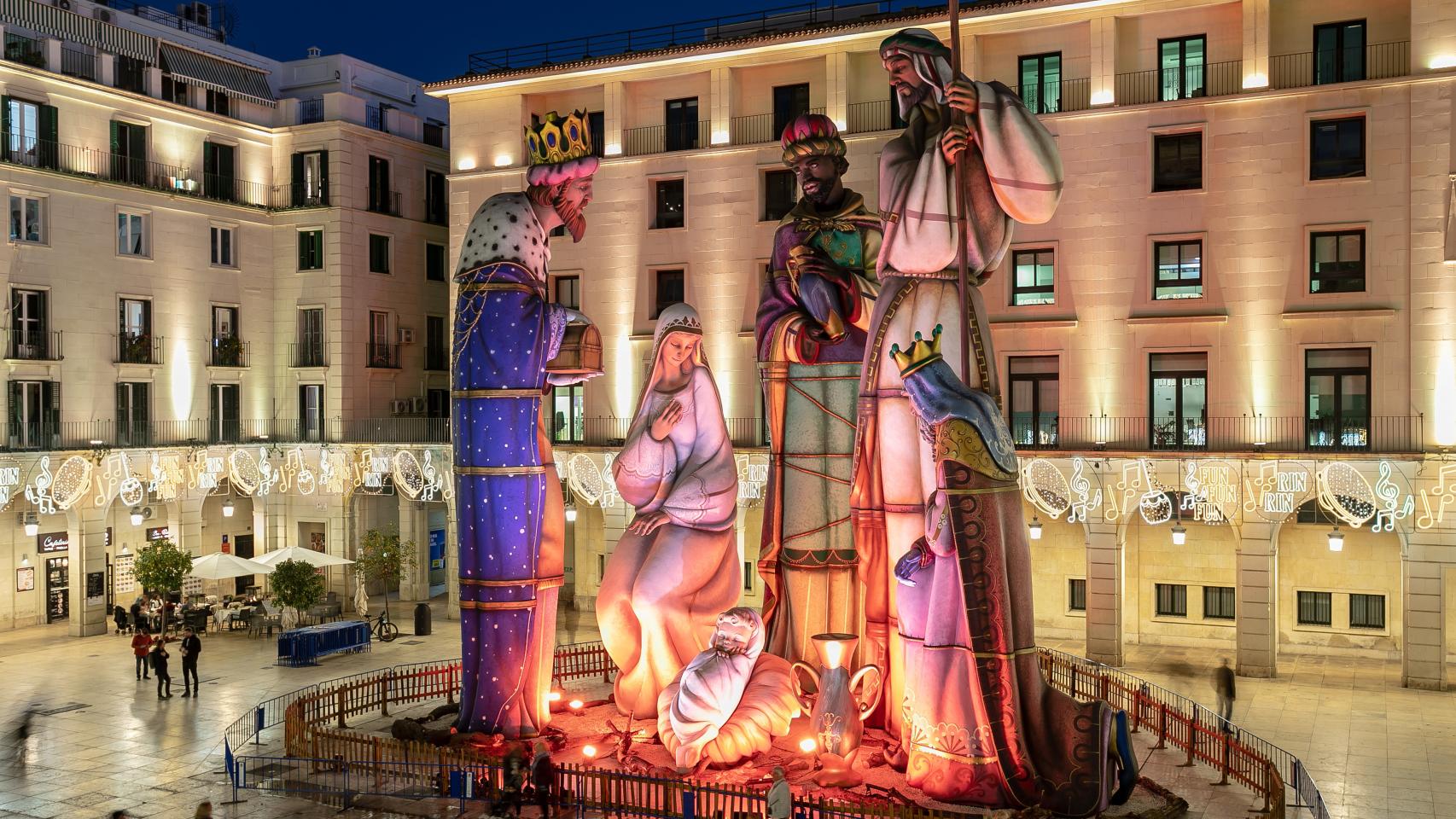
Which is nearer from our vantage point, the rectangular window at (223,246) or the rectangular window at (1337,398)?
the rectangular window at (1337,398)

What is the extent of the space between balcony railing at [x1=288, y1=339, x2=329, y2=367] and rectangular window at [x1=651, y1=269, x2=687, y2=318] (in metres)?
11.5

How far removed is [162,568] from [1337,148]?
102ft

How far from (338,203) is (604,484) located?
1368 centimetres

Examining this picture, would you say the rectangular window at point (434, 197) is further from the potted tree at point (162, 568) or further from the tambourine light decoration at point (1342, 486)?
the tambourine light decoration at point (1342, 486)

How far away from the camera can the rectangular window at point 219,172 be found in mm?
40862

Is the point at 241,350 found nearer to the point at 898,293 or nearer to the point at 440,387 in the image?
the point at 440,387

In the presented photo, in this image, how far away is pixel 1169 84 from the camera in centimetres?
3225

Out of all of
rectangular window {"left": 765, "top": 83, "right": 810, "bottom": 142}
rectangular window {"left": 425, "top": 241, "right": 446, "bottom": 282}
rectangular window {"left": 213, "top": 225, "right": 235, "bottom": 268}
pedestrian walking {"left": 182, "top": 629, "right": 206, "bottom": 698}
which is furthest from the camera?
rectangular window {"left": 425, "top": 241, "right": 446, "bottom": 282}

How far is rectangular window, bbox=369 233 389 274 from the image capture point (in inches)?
1686

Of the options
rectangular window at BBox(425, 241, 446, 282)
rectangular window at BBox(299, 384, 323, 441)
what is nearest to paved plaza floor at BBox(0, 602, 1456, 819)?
rectangular window at BBox(299, 384, 323, 441)

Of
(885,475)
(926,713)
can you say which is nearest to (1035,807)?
(926,713)

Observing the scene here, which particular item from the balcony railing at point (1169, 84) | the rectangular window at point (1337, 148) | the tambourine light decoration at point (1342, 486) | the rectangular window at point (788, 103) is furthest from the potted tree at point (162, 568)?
the rectangular window at point (1337, 148)

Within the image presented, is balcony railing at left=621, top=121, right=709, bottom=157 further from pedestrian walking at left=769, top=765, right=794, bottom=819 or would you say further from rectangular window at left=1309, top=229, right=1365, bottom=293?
pedestrian walking at left=769, top=765, right=794, bottom=819

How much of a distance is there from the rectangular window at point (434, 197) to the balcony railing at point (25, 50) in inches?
496
